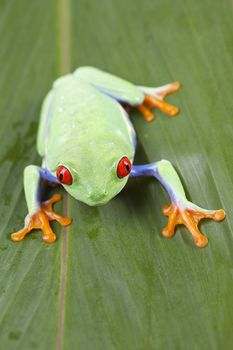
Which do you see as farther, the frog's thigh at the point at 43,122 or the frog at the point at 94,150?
the frog's thigh at the point at 43,122

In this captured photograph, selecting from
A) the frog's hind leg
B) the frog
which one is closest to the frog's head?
the frog

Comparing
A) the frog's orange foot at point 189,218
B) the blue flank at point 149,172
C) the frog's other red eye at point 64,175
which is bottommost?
the frog's orange foot at point 189,218

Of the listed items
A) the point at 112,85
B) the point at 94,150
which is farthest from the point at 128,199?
the point at 112,85

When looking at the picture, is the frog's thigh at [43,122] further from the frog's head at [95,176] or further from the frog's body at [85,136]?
the frog's head at [95,176]

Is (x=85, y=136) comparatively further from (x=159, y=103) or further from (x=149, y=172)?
(x=159, y=103)

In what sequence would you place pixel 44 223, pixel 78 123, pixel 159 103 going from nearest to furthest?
pixel 44 223 → pixel 78 123 → pixel 159 103

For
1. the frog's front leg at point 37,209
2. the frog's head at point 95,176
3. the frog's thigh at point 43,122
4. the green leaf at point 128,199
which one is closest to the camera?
the green leaf at point 128,199

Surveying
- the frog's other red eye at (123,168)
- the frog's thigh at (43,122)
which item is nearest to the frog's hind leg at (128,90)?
the frog's thigh at (43,122)
